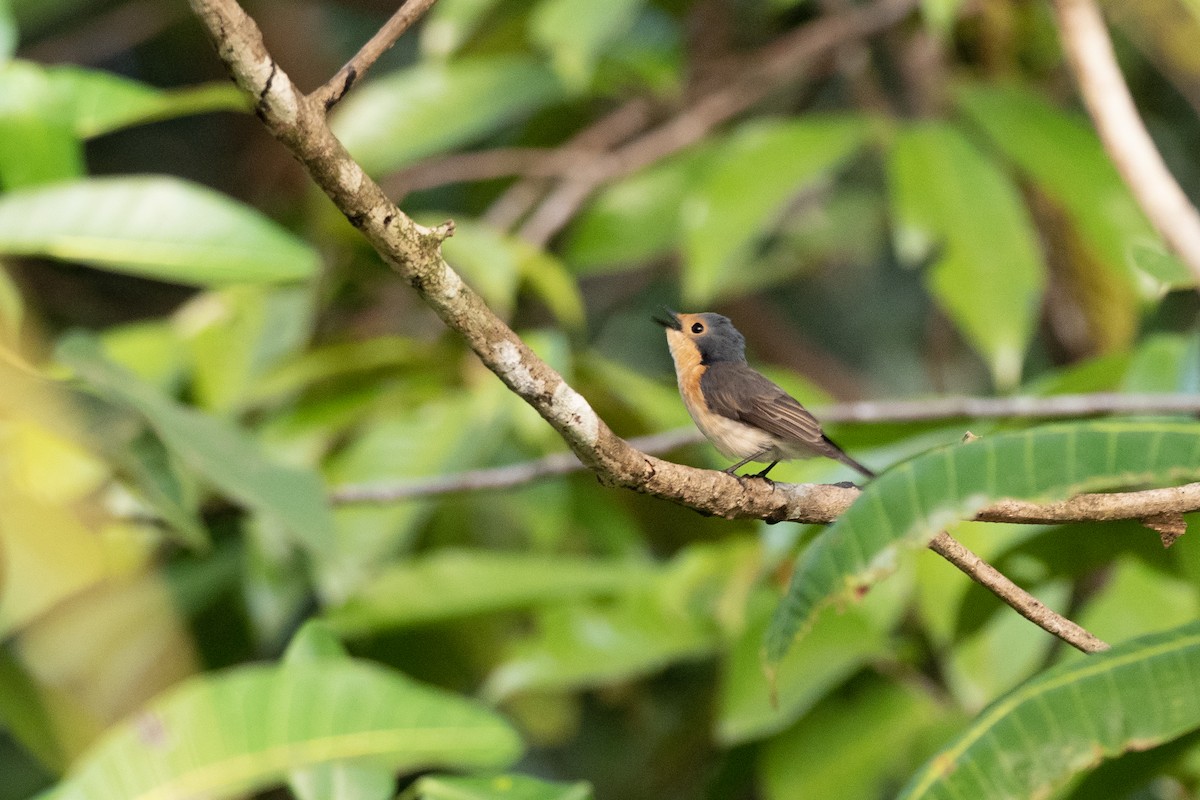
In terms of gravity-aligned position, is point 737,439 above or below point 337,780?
above

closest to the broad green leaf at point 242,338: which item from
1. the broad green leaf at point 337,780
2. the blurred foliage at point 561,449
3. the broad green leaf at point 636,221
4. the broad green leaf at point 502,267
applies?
the blurred foliage at point 561,449

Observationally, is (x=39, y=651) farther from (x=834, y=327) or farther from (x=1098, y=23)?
(x=834, y=327)

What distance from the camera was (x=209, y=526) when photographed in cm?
425

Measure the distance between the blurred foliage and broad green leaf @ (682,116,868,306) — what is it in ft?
0.05

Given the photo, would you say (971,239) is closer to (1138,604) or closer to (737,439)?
(1138,604)

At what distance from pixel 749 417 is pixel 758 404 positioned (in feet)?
0.10

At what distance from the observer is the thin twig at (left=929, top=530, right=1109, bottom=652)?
1712mm

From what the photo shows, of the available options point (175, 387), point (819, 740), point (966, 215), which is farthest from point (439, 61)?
point (819, 740)

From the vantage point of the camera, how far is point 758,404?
2416 millimetres

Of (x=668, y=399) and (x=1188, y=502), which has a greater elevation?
(x=668, y=399)

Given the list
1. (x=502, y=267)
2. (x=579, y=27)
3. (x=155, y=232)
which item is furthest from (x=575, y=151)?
(x=155, y=232)

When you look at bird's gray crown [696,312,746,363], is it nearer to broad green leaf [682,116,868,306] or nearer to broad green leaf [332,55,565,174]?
broad green leaf [682,116,868,306]

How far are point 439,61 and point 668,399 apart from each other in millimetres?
1928

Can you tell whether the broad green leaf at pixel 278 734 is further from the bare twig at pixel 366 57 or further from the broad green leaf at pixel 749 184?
the broad green leaf at pixel 749 184
